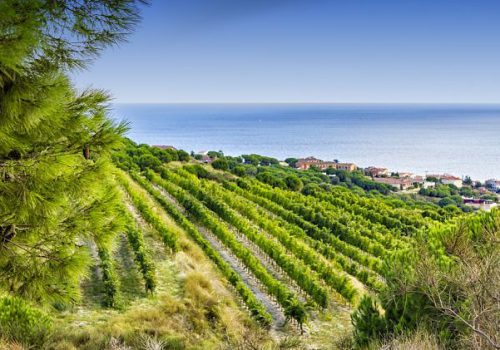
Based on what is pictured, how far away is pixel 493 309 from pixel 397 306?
1.85 metres

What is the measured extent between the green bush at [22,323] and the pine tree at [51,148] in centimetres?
172

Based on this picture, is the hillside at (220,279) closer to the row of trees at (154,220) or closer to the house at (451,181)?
the row of trees at (154,220)

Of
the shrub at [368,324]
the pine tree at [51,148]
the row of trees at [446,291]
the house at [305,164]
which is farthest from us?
the house at [305,164]

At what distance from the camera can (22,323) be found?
257 inches

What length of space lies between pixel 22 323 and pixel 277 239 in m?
13.4

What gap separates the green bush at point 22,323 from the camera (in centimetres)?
603

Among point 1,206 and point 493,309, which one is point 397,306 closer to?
point 493,309

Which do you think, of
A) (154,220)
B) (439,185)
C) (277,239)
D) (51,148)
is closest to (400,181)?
(439,185)

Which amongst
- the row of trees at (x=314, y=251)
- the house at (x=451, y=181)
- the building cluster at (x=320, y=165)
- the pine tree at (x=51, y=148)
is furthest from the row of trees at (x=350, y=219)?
the building cluster at (x=320, y=165)

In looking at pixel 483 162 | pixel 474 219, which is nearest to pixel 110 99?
pixel 474 219

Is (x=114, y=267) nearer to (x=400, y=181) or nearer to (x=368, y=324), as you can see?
(x=368, y=324)

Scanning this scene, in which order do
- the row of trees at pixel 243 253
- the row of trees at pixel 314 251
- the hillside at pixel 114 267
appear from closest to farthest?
the hillside at pixel 114 267
the row of trees at pixel 243 253
the row of trees at pixel 314 251

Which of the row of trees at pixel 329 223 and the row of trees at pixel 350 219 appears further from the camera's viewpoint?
the row of trees at pixel 350 219

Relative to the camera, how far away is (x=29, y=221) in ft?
14.5
